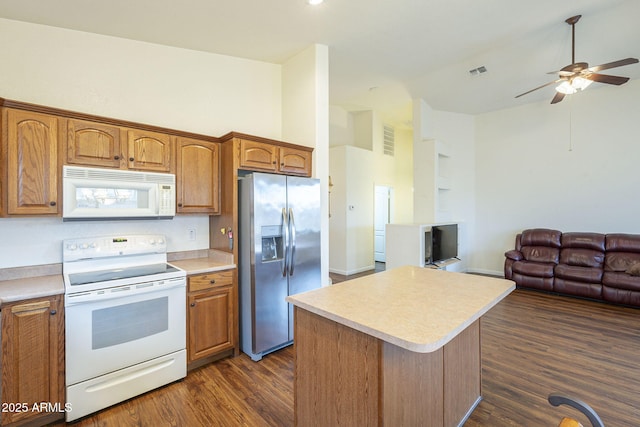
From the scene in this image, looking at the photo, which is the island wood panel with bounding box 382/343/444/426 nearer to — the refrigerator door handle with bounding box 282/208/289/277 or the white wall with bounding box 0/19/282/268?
the refrigerator door handle with bounding box 282/208/289/277

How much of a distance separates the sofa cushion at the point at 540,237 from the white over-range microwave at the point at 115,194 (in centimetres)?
576

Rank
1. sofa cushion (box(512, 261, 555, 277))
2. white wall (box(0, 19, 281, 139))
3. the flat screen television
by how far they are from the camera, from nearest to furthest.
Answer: white wall (box(0, 19, 281, 139))
sofa cushion (box(512, 261, 555, 277))
the flat screen television

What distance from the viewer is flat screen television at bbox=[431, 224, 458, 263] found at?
5266 millimetres

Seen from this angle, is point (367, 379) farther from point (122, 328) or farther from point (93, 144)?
point (93, 144)

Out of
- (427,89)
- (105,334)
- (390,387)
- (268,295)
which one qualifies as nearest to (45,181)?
(105,334)

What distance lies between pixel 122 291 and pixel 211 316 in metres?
0.77

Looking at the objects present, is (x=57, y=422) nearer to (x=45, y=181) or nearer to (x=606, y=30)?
(x=45, y=181)

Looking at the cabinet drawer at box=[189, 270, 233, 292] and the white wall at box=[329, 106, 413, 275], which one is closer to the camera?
the cabinet drawer at box=[189, 270, 233, 292]

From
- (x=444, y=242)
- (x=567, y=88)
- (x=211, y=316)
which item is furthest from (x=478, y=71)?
(x=211, y=316)

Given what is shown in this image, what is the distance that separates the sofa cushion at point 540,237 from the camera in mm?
5043

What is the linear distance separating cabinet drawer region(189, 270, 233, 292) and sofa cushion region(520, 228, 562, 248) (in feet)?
17.3

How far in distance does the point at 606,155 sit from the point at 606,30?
2238 mm

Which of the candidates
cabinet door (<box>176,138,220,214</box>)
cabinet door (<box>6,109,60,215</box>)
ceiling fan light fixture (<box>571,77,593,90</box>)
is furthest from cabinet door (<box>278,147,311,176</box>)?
ceiling fan light fixture (<box>571,77,593,90</box>)

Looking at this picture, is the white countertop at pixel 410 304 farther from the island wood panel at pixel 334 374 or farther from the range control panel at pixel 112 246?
the range control panel at pixel 112 246
